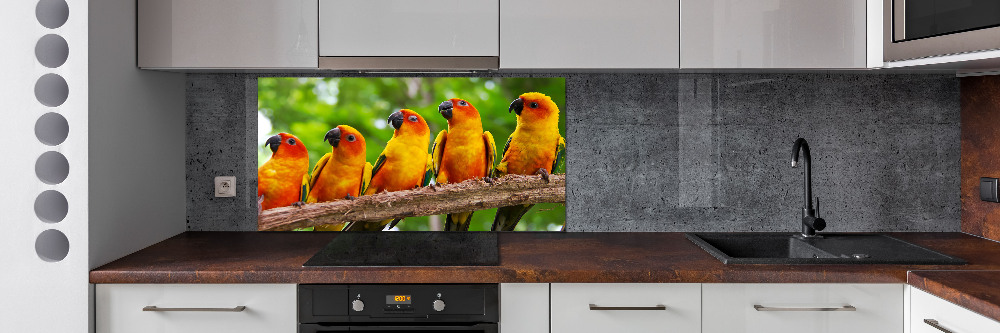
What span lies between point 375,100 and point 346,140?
175mm

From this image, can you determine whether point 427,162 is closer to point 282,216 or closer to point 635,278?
point 282,216

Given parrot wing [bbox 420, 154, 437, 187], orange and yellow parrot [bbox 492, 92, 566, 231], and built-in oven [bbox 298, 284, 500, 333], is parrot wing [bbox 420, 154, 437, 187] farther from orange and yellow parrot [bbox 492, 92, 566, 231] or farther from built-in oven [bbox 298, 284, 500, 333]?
built-in oven [bbox 298, 284, 500, 333]

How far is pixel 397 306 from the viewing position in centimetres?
175

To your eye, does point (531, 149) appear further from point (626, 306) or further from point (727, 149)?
point (626, 306)

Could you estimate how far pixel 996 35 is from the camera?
1681 mm

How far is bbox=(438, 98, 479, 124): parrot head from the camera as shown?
241 centimetres

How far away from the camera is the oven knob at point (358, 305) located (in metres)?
1.74

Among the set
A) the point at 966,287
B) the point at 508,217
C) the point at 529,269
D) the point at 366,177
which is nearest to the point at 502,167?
the point at 508,217

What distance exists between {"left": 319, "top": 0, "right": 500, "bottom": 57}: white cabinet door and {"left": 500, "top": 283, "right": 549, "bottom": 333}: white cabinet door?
721mm

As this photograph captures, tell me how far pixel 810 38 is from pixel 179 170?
2.09 metres
